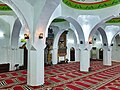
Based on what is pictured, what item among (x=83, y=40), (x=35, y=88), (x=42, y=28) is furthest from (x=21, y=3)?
(x=83, y=40)

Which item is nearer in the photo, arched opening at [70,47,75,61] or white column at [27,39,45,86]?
white column at [27,39,45,86]

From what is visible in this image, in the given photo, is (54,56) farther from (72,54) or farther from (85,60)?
(85,60)

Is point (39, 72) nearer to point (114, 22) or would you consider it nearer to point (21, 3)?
point (21, 3)

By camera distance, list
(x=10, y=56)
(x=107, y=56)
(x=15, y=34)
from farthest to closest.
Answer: (x=107, y=56) → (x=10, y=56) → (x=15, y=34)

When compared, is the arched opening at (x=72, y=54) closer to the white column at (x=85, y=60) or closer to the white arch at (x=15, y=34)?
the white column at (x=85, y=60)

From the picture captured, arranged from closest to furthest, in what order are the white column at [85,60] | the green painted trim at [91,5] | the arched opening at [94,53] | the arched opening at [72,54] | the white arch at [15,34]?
the green painted trim at [91,5] < the white column at [85,60] < the white arch at [15,34] < the arched opening at [72,54] < the arched opening at [94,53]

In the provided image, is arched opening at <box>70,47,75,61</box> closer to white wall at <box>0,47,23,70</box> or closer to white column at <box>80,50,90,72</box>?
white column at <box>80,50,90,72</box>

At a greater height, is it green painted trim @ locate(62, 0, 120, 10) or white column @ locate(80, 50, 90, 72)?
green painted trim @ locate(62, 0, 120, 10)

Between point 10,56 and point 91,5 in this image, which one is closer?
point 91,5

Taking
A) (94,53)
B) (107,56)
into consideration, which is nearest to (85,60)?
(107,56)

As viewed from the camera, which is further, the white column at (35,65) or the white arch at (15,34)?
the white arch at (15,34)

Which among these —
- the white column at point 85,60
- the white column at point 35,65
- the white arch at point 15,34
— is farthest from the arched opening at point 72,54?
the white column at point 35,65

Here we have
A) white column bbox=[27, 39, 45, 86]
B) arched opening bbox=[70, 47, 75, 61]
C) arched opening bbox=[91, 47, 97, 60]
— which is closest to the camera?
white column bbox=[27, 39, 45, 86]

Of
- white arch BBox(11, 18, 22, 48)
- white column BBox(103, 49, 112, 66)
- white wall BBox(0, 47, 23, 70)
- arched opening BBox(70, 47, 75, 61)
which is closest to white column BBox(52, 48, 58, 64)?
white wall BBox(0, 47, 23, 70)
